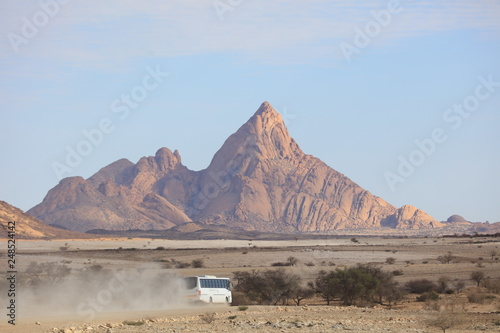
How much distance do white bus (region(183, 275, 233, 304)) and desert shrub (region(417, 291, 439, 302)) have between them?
33.0 feet

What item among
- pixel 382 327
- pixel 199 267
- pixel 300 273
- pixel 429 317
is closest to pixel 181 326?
pixel 382 327

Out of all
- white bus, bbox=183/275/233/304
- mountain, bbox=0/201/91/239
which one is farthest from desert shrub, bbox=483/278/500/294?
mountain, bbox=0/201/91/239

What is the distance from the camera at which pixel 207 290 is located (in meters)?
32.5

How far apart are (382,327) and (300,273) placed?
3254cm

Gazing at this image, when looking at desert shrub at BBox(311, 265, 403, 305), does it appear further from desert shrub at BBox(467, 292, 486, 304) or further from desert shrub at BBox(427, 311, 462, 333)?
desert shrub at BBox(427, 311, 462, 333)

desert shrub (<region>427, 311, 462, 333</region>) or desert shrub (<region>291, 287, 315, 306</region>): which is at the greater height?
desert shrub (<region>291, 287, 315, 306</region>)

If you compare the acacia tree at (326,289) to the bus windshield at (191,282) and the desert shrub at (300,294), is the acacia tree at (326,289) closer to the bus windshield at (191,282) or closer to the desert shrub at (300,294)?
the desert shrub at (300,294)

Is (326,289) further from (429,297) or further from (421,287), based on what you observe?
(421,287)

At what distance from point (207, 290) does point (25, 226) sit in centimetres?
11060

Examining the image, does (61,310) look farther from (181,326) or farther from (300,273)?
(300,273)

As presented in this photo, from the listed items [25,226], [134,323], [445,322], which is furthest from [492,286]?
[25,226]

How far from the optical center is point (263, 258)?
80250 mm

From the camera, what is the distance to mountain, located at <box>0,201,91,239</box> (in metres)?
123

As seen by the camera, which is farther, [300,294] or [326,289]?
[300,294]
